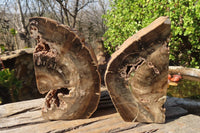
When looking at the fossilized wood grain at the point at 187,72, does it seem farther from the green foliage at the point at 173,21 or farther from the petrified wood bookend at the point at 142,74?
the petrified wood bookend at the point at 142,74

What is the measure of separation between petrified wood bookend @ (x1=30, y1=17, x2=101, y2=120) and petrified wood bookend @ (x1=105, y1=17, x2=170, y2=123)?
21 cm

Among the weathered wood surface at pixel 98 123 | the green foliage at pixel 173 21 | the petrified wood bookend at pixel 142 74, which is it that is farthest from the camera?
the green foliage at pixel 173 21

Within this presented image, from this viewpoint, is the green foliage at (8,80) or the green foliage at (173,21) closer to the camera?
the green foliage at (173,21)

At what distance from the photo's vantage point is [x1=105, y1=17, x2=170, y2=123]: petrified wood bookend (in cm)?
113

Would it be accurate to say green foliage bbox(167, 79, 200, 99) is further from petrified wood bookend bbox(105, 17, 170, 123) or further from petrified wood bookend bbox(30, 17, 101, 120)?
petrified wood bookend bbox(30, 17, 101, 120)

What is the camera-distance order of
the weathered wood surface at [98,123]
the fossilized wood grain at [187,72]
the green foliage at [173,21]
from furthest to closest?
the fossilized wood grain at [187,72] < the green foliage at [173,21] < the weathered wood surface at [98,123]

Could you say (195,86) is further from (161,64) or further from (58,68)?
(58,68)

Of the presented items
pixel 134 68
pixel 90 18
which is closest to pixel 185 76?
pixel 134 68

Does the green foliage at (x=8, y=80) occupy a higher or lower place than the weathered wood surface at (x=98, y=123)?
higher

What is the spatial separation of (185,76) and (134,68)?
2.56m

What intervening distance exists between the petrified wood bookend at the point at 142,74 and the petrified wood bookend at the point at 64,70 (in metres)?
0.21

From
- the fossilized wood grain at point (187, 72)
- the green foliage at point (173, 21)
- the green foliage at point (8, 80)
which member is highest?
the green foliage at point (173, 21)

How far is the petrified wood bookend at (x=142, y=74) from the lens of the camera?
1.13 meters

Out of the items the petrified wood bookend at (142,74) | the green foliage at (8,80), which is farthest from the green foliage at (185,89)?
the green foliage at (8,80)
